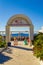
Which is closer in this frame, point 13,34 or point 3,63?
point 3,63

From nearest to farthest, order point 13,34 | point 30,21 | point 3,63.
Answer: point 3,63
point 30,21
point 13,34

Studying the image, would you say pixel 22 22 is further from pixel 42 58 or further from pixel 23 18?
pixel 42 58

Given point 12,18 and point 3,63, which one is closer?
point 3,63

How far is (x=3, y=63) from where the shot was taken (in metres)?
10.6

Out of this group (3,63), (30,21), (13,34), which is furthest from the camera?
(13,34)

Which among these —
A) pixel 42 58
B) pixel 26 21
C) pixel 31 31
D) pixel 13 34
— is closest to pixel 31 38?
pixel 31 31

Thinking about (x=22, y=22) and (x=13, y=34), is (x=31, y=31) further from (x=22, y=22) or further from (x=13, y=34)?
(x=13, y=34)

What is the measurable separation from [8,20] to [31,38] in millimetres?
3559

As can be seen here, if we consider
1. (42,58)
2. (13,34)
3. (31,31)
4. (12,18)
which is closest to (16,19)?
(12,18)

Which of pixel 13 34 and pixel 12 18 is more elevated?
pixel 12 18

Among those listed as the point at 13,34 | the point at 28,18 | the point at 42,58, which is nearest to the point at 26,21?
the point at 28,18

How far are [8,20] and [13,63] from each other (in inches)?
438

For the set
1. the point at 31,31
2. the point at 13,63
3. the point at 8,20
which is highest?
the point at 8,20

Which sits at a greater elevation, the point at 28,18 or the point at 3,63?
the point at 28,18
